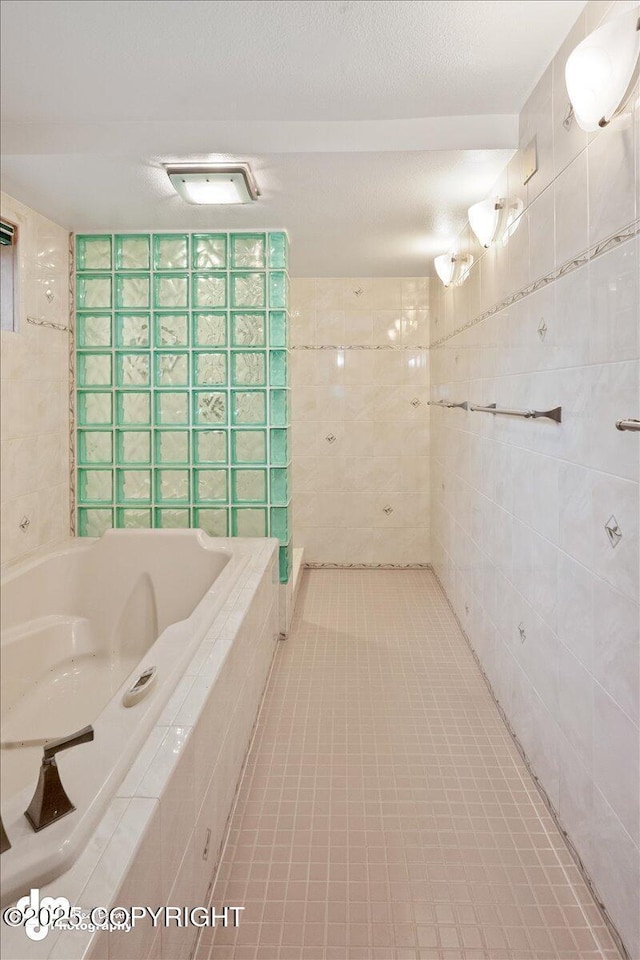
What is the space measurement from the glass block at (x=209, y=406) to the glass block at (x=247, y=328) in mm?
203

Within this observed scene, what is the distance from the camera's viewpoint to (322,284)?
341 centimetres

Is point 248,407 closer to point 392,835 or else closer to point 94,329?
point 94,329

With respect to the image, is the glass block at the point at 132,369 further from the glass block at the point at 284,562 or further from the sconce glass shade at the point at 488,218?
the sconce glass shade at the point at 488,218

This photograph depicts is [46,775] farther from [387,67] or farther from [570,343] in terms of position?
[387,67]

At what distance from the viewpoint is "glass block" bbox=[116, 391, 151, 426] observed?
7.83ft

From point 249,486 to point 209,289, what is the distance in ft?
2.44

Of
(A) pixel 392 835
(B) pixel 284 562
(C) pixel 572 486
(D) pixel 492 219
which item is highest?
(D) pixel 492 219

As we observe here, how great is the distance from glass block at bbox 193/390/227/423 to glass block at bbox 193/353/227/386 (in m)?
0.04

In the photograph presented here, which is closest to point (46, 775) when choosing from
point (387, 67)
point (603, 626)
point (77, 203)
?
point (603, 626)

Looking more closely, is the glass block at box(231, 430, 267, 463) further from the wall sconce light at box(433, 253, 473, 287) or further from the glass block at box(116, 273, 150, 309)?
the wall sconce light at box(433, 253, 473, 287)

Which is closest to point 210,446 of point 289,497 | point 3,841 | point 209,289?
point 289,497

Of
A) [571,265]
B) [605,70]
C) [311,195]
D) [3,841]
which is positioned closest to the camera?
[3,841]

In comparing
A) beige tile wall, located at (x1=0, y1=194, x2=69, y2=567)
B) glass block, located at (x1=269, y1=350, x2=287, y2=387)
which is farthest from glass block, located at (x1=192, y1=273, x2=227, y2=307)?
beige tile wall, located at (x1=0, y1=194, x2=69, y2=567)

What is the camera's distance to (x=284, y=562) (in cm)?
250
